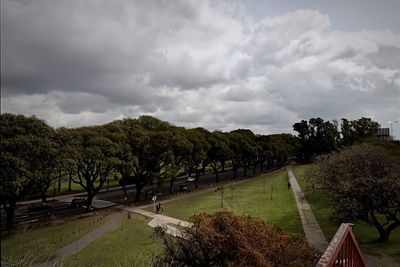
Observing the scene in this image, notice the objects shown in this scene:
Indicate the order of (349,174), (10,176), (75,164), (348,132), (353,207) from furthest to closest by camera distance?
1. (348,132)
2. (75,164)
3. (10,176)
4. (349,174)
5. (353,207)

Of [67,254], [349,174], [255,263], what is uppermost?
[349,174]

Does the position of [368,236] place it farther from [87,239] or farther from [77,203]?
[77,203]

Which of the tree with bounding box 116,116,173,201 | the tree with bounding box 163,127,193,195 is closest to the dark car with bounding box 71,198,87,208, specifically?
the tree with bounding box 116,116,173,201

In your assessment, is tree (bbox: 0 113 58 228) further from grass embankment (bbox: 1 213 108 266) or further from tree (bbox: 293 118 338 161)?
tree (bbox: 293 118 338 161)

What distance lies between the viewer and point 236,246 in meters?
15.0

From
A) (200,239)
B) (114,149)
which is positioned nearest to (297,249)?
(200,239)

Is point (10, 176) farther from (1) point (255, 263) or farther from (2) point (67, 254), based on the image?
(1) point (255, 263)

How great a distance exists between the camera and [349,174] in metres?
25.5

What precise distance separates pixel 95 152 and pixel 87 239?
39.4 ft

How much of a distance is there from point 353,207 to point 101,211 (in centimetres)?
2928

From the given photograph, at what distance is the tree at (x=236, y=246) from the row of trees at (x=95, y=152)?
19.8m

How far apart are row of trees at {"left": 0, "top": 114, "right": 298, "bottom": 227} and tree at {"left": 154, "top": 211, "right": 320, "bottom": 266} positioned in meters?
19.8

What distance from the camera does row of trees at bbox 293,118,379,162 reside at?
322 ft

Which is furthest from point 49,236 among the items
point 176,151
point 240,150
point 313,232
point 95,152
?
point 240,150
